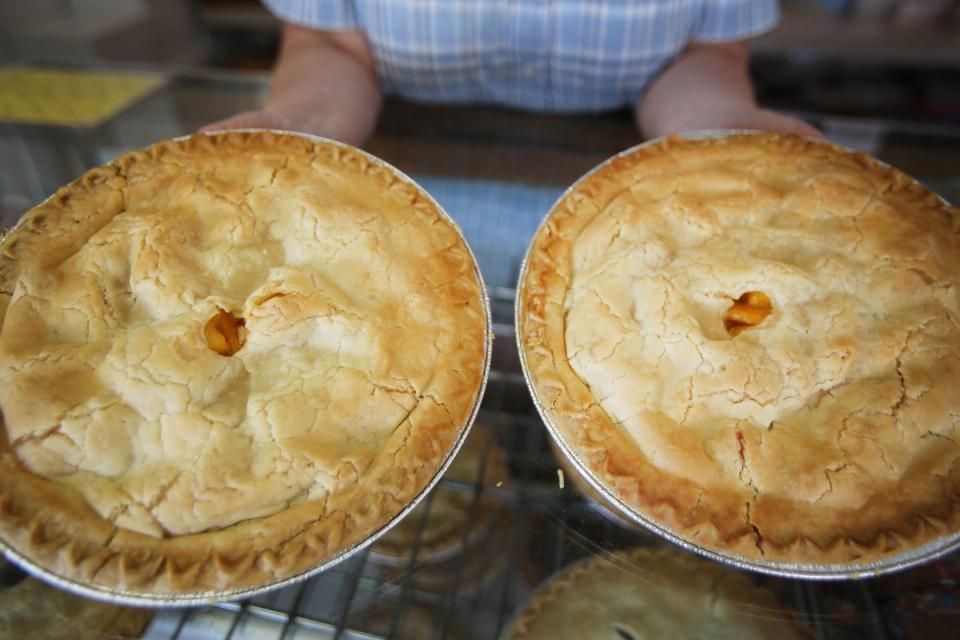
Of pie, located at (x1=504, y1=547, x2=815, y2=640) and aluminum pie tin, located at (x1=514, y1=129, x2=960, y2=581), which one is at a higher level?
aluminum pie tin, located at (x1=514, y1=129, x2=960, y2=581)

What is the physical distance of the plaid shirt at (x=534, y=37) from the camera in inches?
74.3

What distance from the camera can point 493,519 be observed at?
4.34ft

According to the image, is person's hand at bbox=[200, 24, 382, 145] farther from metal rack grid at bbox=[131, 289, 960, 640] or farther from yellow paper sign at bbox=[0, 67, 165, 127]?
metal rack grid at bbox=[131, 289, 960, 640]

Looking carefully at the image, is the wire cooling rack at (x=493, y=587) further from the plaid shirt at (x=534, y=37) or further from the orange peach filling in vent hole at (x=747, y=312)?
the plaid shirt at (x=534, y=37)

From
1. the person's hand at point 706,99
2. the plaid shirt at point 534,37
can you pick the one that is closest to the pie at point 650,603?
the person's hand at point 706,99

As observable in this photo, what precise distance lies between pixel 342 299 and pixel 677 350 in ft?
2.39

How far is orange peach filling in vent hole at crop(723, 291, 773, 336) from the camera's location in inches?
56.0

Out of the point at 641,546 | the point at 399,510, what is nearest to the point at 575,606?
the point at 641,546

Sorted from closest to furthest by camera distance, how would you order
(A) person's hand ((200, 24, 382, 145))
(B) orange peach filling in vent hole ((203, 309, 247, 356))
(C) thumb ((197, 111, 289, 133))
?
(B) orange peach filling in vent hole ((203, 309, 247, 356)) < (C) thumb ((197, 111, 289, 133)) < (A) person's hand ((200, 24, 382, 145))

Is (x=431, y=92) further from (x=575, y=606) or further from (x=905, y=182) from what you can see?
(x=575, y=606)

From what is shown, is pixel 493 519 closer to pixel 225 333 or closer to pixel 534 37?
pixel 225 333

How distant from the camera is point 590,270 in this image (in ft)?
5.04

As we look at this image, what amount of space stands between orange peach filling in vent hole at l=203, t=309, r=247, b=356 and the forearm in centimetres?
131

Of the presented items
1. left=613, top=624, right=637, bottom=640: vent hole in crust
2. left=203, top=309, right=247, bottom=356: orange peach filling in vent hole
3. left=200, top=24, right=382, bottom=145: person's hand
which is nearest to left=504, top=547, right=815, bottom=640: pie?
left=613, top=624, right=637, bottom=640: vent hole in crust
